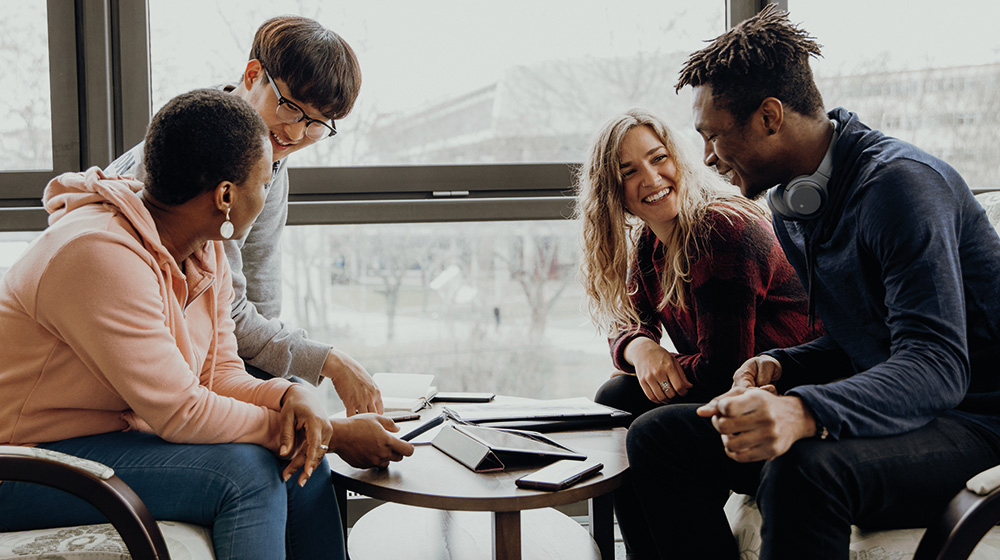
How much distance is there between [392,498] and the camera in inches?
48.7

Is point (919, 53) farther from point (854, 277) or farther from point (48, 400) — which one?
point (48, 400)

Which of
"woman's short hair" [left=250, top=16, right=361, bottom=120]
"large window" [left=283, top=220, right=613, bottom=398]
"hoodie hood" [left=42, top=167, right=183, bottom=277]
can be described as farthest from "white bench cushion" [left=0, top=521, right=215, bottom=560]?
"large window" [left=283, top=220, right=613, bottom=398]

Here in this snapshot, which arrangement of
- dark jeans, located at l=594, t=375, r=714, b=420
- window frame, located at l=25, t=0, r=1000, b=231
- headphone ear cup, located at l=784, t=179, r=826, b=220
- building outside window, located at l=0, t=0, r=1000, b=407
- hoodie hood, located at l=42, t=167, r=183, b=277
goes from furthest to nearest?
building outside window, located at l=0, t=0, r=1000, b=407 < window frame, located at l=25, t=0, r=1000, b=231 < dark jeans, located at l=594, t=375, r=714, b=420 < headphone ear cup, located at l=784, t=179, r=826, b=220 < hoodie hood, located at l=42, t=167, r=183, b=277

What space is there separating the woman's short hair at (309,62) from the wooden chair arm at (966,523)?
1355 mm

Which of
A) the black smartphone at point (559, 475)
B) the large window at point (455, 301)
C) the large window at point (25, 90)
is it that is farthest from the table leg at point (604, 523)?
the large window at point (25, 90)

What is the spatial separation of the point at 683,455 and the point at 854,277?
1.48 feet

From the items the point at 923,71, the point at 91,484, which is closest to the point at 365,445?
the point at 91,484

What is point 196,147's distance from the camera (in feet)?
3.93

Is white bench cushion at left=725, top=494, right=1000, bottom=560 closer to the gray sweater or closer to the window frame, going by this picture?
the gray sweater

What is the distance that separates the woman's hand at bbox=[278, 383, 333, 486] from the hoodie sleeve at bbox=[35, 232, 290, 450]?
121 millimetres

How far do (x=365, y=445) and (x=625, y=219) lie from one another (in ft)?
3.10

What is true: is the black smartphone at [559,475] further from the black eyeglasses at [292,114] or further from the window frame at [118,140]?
the window frame at [118,140]

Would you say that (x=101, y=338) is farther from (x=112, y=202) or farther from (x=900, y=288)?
(x=900, y=288)

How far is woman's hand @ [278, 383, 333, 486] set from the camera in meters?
1.26
